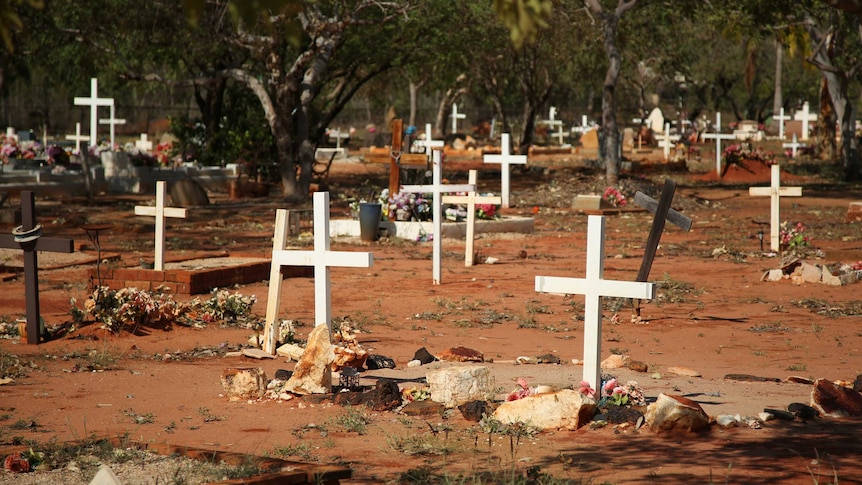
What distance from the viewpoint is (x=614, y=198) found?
89.1 ft

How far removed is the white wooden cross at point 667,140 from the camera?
148ft

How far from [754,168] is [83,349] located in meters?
31.1

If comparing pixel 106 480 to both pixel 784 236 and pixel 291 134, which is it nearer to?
pixel 784 236

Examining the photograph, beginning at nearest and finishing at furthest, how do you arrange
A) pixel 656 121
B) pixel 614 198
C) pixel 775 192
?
pixel 775 192 → pixel 614 198 → pixel 656 121

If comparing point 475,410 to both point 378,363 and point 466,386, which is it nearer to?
point 466,386

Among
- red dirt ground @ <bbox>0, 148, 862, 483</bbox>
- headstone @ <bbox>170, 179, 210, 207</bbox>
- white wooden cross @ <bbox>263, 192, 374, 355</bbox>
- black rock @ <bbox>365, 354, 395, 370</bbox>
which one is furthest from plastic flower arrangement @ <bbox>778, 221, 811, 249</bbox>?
headstone @ <bbox>170, 179, 210, 207</bbox>

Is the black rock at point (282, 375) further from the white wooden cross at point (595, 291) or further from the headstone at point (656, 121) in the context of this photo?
the headstone at point (656, 121)

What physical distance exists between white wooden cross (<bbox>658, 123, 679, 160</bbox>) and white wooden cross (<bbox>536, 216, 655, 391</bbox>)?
123 feet

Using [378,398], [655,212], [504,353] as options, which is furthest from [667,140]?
[378,398]

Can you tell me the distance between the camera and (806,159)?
4400 cm

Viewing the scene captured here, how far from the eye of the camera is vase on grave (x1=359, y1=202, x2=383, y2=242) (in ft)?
64.0

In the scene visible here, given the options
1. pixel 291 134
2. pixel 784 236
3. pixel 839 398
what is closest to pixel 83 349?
pixel 839 398

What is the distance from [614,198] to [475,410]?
20.9 meters

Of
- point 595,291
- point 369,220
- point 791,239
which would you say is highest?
point 595,291
